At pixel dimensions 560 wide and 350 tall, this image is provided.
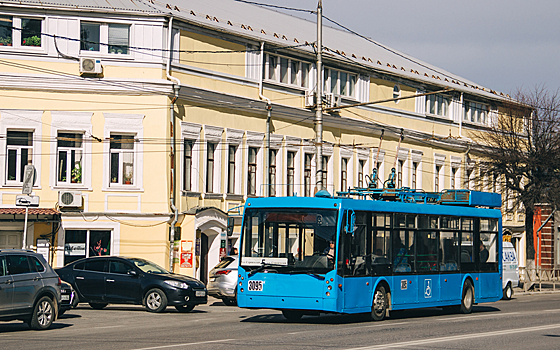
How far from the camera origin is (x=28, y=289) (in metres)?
16.1

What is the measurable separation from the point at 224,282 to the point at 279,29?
58.4 feet

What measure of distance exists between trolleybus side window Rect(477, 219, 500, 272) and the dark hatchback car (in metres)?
7.80


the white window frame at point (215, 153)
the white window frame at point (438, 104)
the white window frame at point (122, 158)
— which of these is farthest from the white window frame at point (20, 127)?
the white window frame at point (438, 104)

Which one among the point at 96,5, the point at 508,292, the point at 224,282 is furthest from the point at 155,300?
the point at 508,292

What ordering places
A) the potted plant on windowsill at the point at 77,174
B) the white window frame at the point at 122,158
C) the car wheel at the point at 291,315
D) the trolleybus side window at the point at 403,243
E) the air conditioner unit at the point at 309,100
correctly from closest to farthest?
1. the car wheel at the point at 291,315
2. the trolleybus side window at the point at 403,243
3. the potted plant on windowsill at the point at 77,174
4. the white window frame at the point at 122,158
5. the air conditioner unit at the point at 309,100

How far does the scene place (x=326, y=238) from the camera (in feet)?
57.8

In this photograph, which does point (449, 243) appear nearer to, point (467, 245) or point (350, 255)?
point (467, 245)

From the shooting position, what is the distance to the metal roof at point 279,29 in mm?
31172

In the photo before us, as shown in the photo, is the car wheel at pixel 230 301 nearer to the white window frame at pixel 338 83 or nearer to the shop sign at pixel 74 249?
the shop sign at pixel 74 249

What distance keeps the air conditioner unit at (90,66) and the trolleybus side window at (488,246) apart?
14450mm

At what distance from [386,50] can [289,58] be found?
14.9 meters

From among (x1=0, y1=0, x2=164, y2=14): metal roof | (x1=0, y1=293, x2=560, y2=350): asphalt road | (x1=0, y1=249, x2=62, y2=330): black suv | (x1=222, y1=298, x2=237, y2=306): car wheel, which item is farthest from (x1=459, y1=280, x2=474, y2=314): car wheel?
(x1=0, y1=0, x2=164, y2=14): metal roof

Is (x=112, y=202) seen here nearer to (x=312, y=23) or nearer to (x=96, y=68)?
(x=96, y=68)

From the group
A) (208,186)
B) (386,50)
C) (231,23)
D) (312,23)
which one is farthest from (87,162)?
(386,50)
